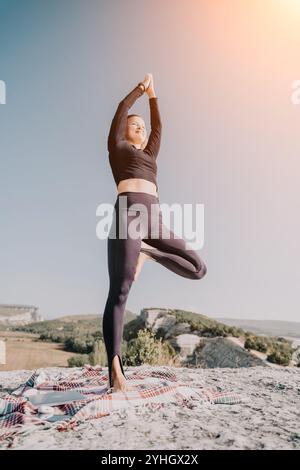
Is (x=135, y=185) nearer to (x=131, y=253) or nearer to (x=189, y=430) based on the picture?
(x=131, y=253)

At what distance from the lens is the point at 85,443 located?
7.47ft

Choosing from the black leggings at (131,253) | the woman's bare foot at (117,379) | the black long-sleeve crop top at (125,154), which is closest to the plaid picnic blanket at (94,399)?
the woman's bare foot at (117,379)

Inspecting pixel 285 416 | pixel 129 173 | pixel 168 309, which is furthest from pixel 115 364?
pixel 168 309

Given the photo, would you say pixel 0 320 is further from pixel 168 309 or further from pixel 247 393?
pixel 247 393

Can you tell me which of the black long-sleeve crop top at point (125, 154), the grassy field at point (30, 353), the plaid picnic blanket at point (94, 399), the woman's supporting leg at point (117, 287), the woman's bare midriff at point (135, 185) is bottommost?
the grassy field at point (30, 353)

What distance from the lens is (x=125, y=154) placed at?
4.02 meters

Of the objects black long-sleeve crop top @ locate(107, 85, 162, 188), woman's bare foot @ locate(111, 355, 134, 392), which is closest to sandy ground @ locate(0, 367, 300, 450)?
woman's bare foot @ locate(111, 355, 134, 392)

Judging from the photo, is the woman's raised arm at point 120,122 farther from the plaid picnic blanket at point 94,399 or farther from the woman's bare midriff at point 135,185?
the plaid picnic blanket at point 94,399

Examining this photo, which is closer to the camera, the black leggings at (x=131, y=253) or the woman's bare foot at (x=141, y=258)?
the black leggings at (x=131, y=253)

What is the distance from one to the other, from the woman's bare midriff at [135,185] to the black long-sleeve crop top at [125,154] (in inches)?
1.7

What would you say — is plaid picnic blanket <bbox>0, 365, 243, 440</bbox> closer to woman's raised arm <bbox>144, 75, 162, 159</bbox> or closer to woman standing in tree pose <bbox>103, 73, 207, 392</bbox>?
woman standing in tree pose <bbox>103, 73, 207, 392</bbox>

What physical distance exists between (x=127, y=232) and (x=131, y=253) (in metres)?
0.21

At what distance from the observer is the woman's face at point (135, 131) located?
4250 millimetres

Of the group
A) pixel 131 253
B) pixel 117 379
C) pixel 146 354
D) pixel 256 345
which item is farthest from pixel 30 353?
pixel 131 253
